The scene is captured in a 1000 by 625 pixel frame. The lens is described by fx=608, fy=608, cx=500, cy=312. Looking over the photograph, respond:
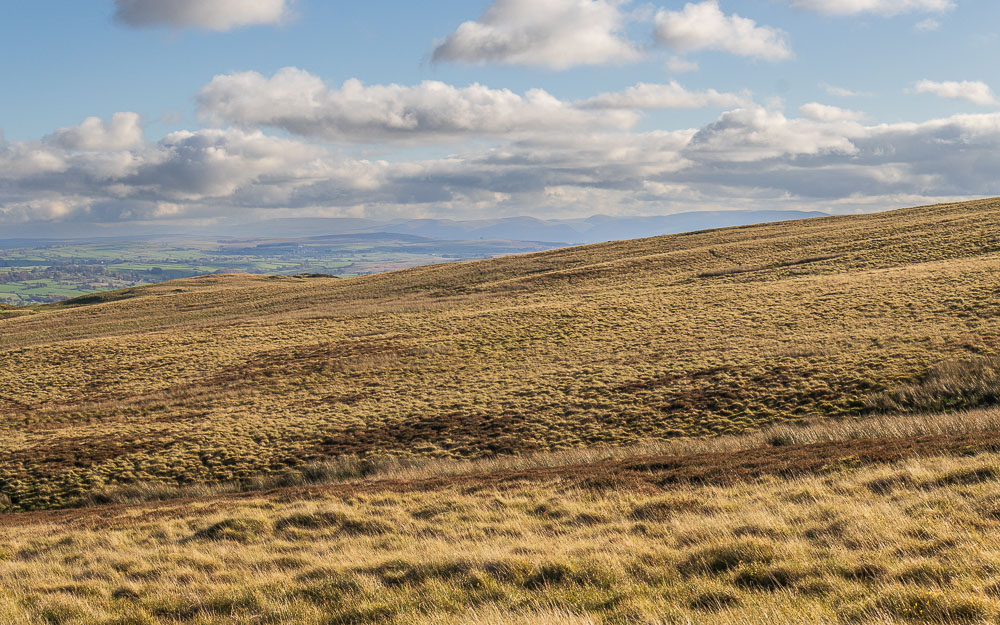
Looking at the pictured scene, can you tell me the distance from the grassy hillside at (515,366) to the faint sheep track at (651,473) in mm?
4108

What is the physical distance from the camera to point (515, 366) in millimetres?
34500

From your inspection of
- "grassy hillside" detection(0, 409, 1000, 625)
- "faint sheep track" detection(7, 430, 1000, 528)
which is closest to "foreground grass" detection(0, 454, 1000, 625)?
"grassy hillside" detection(0, 409, 1000, 625)

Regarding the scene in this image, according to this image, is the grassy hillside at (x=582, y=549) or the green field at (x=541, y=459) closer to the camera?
the grassy hillside at (x=582, y=549)

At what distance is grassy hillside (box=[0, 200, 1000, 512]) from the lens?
2327 centimetres

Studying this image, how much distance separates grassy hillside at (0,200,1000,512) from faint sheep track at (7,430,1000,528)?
4.11m

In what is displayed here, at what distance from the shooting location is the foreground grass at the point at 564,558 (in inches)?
284

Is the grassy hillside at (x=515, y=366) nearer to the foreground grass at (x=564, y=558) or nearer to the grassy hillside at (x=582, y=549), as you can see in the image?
the grassy hillside at (x=582, y=549)

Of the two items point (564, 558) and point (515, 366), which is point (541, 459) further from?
point (515, 366)

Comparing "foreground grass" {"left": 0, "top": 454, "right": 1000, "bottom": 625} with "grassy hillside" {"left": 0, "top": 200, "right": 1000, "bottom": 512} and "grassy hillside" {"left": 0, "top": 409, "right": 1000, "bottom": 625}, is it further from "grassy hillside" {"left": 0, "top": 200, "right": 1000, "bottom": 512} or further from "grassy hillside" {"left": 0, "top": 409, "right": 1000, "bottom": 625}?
"grassy hillside" {"left": 0, "top": 200, "right": 1000, "bottom": 512}

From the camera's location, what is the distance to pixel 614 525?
11.5m

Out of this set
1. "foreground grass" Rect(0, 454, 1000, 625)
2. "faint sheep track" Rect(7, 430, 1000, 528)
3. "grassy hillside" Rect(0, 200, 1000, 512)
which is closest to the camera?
"foreground grass" Rect(0, 454, 1000, 625)

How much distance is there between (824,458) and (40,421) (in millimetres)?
36440

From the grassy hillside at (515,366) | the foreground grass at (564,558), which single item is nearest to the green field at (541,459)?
the foreground grass at (564,558)

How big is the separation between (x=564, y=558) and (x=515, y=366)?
25167mm
